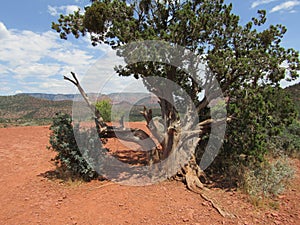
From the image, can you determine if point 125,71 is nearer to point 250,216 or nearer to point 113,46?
point 113,46

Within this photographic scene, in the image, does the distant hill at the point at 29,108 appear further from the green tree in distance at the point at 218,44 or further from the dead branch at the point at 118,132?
the green tree in distance at the point at 218,44

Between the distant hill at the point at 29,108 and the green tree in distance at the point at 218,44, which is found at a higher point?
the green tree in distance at the point at 218,44

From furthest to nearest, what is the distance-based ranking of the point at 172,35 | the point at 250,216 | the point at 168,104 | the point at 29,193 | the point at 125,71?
the point at 168,104
the point at 125,71
the point at 29,193
the point at 172,35
the point at 250,216

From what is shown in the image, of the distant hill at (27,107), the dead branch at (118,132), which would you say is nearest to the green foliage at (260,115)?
the dead branch at (118,132)

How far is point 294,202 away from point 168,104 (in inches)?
132

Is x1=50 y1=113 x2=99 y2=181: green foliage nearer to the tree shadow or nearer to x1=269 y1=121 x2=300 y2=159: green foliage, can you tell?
the tree shadow

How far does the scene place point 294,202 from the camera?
4.48 meters

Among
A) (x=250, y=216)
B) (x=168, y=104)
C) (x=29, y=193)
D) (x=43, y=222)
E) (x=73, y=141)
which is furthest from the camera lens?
(x=168, y=104)

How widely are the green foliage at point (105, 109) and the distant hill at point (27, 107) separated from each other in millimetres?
8575

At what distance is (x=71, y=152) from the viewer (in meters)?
5.48

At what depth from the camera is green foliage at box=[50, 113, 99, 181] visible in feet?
17.9

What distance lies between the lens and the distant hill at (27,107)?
80.6 feet

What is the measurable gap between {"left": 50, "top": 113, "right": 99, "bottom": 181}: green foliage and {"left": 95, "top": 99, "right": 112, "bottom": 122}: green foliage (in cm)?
928

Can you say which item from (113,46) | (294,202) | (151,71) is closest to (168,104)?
(151,71)
